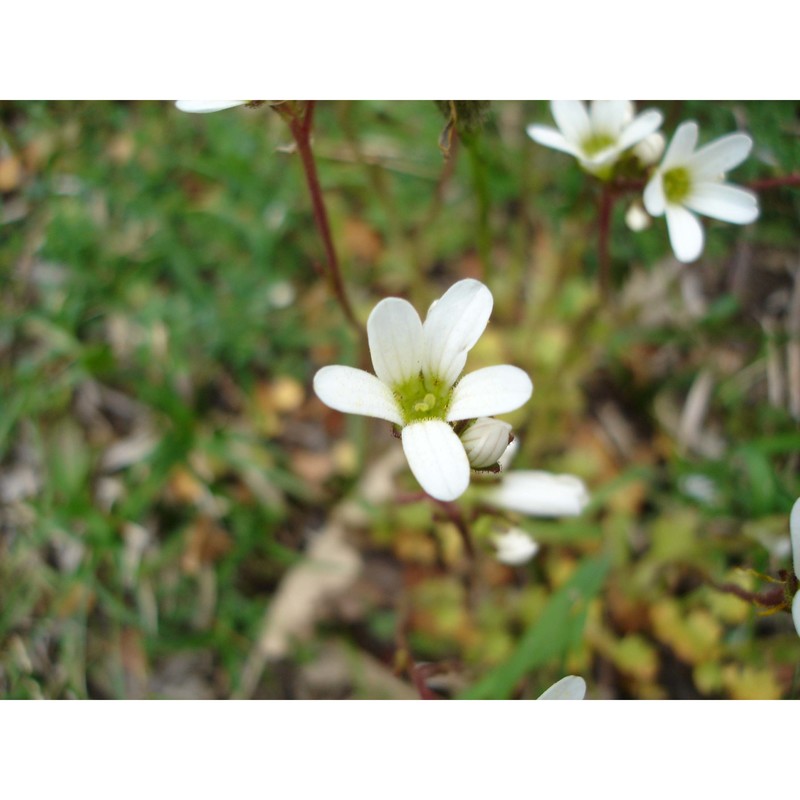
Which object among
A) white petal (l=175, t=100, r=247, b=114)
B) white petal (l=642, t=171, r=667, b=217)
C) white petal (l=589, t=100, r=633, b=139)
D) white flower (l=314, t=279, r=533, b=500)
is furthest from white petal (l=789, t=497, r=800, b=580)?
white petal (l=175, t=100, r=247, b=114)

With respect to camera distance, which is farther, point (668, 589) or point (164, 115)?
point (164, 115)

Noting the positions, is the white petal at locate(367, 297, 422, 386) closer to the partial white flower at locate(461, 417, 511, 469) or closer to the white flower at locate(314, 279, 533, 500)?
the white flower at locate(314, 279, 533, 500)

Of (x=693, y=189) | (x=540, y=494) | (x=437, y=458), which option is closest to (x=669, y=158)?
(x=693, y=189)

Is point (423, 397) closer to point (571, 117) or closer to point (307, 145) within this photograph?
point (307, 145)

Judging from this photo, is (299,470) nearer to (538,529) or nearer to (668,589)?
(538,529)
